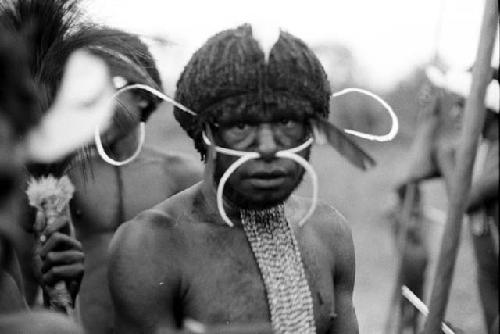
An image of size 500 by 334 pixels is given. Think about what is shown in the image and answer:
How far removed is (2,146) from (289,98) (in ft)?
4.27

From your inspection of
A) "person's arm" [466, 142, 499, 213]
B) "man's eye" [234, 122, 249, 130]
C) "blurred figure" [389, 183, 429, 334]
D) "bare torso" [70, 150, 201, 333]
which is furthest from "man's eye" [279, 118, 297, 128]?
"blurred figure" [389, 183, 429, 334]

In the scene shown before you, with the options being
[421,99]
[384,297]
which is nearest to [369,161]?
[421,99]

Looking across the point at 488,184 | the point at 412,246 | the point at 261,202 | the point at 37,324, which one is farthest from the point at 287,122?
the point at 412,246

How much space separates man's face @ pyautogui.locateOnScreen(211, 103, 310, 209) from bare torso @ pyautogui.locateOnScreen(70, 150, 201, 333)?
1.21m

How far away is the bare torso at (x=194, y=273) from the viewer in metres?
2.91

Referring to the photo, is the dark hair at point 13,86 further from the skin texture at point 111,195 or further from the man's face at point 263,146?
the skin texture at point 111,195

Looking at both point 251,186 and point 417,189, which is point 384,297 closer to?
point 417,189

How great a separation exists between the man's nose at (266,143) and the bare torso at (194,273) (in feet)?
1.11

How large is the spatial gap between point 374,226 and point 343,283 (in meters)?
10.8

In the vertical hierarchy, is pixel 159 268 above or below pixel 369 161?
below

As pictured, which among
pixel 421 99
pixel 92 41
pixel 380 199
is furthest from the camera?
pixel 380 199

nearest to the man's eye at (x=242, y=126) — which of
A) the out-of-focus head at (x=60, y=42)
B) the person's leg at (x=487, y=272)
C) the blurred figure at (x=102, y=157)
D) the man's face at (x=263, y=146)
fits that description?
the man's face at (x=263, y=146)

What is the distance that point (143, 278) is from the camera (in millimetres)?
2902

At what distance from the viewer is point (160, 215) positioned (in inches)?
120
